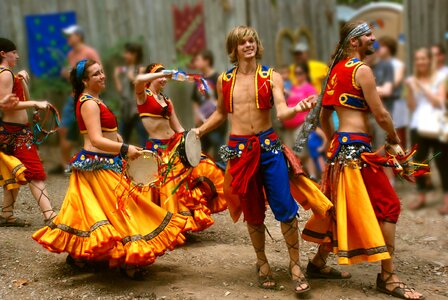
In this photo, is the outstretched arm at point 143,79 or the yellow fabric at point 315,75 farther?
the yellow fabric at point 315,75

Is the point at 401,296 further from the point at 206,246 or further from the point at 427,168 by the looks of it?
the point at 206,246

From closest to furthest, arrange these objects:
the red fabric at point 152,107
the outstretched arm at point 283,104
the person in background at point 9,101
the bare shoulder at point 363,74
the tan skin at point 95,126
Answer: the outstretched arm at point 283,104 → the bare shoulder at point 363,74 → the tan skin at point 95,126 → the person in background at point 9,101 → the red fabric at point 152,107

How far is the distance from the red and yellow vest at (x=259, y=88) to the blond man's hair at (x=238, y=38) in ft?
0.36

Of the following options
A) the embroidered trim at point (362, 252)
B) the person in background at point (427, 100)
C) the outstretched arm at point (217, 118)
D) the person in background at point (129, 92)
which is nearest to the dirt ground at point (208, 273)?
the embroidered trim at point (362, 252)

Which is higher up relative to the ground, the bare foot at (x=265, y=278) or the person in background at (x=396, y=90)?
the person in background at (x=396, y=90)

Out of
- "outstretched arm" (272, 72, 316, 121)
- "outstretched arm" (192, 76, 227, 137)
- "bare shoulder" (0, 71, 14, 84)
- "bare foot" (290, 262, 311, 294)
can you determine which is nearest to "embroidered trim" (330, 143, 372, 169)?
"outstretched arm" (272, 72, 316, 121)

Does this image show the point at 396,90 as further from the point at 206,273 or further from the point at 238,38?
the point at 206,273

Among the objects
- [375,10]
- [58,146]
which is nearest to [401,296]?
[58,146]

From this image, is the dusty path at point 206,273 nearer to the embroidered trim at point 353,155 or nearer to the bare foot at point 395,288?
the bare foot at point 395,288

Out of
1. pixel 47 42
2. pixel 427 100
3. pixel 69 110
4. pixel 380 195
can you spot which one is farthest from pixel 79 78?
pixel 47 42

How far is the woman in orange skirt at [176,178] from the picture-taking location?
5.91 m

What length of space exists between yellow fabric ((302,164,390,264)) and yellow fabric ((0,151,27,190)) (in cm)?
289

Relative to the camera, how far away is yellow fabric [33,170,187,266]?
4.78 metres

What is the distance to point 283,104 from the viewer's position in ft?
15.3
